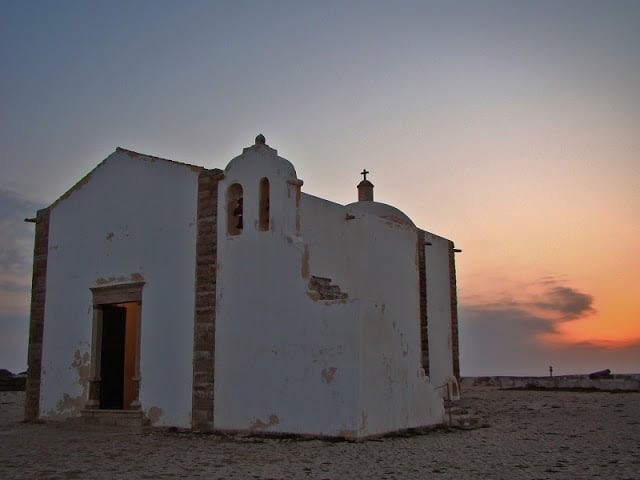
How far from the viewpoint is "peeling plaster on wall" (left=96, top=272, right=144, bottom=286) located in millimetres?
14203

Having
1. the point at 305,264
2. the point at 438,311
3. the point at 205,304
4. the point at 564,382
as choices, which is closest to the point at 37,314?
the point at 205,304

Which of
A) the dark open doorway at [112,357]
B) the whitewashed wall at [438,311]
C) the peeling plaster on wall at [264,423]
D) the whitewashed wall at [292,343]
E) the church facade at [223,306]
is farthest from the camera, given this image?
the whitewashed wall at [438,311]

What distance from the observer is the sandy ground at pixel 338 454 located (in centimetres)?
815

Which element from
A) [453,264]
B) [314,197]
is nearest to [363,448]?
[314,197]

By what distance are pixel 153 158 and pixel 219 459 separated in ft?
24.2

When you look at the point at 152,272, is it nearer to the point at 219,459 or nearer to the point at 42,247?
the point at 42,247

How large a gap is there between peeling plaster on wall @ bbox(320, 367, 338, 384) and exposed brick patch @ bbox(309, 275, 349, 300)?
120 cm

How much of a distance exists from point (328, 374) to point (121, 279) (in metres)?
5.60

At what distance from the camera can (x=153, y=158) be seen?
14625 mm

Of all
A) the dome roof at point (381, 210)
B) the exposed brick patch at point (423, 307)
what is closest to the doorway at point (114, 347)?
the dome roof at point (381, 210)

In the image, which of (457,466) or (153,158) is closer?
(457,466)

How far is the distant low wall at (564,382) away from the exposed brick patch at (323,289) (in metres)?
15.6

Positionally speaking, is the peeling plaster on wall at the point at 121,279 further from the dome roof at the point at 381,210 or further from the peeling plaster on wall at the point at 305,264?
the dome roof at the point at 381,210

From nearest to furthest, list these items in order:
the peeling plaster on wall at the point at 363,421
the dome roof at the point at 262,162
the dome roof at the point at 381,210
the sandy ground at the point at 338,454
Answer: the sandy ground at the point at 338,454, the peeling plaster on wall at the point at 363,421, the dome roof at the point at 262,162, the dome roof at the point at 381,210
